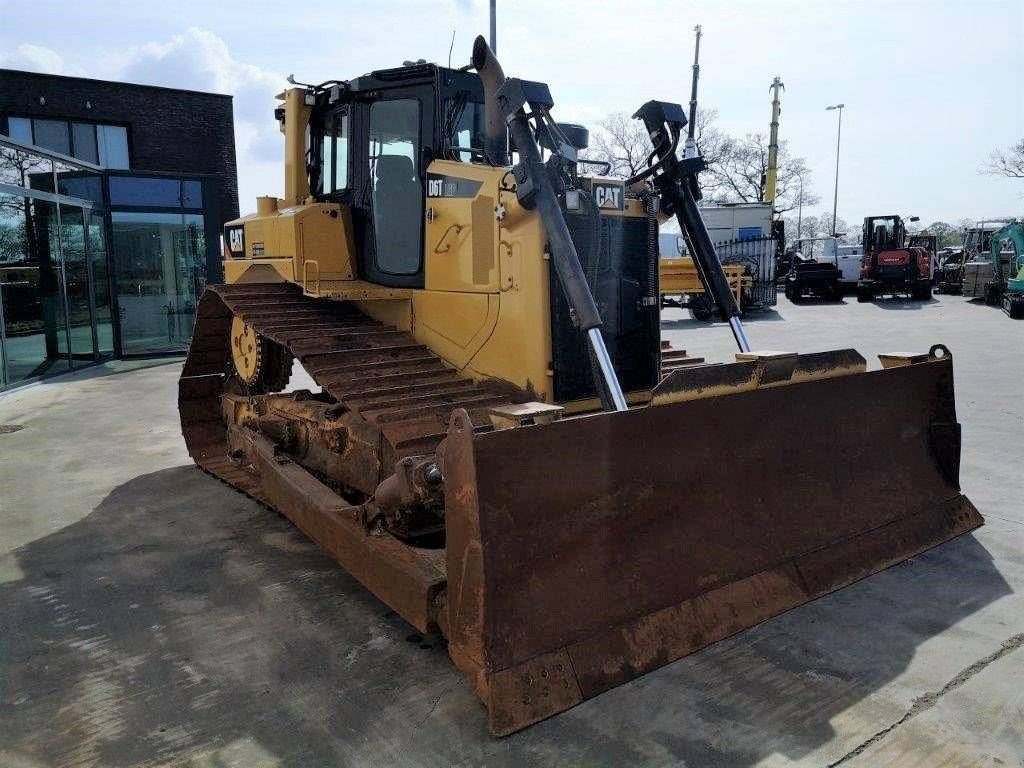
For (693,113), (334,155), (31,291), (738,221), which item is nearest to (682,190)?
(693,113)

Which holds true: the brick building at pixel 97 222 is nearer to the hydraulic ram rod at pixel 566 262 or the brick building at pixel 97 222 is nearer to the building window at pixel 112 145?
the building window at pixel 112 145

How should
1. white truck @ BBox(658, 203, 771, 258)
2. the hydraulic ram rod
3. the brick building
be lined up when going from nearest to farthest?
the hydraulic ram rod < the brick building < white truck @ BBox(658, 203, 771, 258)

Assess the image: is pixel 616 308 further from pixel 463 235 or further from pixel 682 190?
pixel 463 235

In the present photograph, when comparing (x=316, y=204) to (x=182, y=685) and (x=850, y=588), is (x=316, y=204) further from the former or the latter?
(x=850, y=588)

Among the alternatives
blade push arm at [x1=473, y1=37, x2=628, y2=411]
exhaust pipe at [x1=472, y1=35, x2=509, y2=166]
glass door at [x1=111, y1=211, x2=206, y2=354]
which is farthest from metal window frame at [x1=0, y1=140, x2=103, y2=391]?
blade push arm at [x1=473, y1=37, x2=628, y2=411]

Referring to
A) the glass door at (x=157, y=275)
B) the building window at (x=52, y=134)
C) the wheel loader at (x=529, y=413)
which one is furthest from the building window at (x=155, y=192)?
the wheel loader at (x=529, y=413)

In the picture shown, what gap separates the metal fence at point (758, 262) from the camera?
2372cm

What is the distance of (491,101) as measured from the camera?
4391mm

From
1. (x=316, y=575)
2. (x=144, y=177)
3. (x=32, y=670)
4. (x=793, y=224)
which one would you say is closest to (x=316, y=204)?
(x=316, y=575)

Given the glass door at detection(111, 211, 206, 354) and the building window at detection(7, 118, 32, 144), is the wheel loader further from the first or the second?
the building window at detection(7, 118, 32, 144)

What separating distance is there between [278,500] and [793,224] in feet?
A: 225

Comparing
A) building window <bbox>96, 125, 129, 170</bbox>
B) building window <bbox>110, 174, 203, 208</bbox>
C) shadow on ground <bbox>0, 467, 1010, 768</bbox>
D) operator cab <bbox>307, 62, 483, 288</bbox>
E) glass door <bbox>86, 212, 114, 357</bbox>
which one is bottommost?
shadow on ground <bbox>0, 467, 1010, 768</bbox>

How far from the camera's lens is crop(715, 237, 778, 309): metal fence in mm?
23719

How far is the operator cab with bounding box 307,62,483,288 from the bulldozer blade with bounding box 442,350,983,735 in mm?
2442
